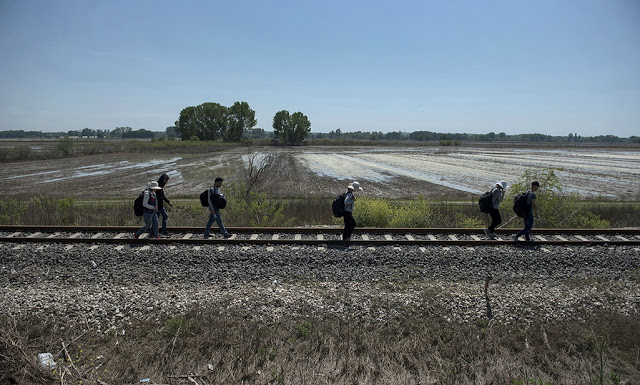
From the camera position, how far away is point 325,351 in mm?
5543

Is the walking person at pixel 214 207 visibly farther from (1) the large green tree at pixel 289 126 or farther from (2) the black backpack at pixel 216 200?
(1) the large green tree at pixel 289 126

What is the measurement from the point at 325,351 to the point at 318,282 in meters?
2.16

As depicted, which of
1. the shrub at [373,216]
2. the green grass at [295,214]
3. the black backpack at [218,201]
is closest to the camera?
the black backpack at [218,201]

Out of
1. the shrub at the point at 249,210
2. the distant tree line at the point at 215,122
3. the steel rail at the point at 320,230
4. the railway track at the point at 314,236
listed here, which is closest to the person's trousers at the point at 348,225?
Answer: the railway track at the point at 314,236

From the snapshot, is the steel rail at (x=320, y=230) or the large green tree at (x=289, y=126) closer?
the steel rail at (x=320, y=230)

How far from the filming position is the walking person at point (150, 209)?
10305mm

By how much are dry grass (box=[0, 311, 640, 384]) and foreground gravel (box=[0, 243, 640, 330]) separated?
14.5 inches

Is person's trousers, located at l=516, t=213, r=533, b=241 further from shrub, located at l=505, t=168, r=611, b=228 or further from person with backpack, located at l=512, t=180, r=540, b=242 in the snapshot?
shrub, located at l=505, t=168, r=611, b=228

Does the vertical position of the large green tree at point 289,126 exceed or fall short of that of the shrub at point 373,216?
it exceeds it

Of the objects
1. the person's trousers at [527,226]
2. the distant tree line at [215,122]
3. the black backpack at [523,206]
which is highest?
the distant tree line at [215,122]

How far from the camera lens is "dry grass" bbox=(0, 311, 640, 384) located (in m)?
5.07

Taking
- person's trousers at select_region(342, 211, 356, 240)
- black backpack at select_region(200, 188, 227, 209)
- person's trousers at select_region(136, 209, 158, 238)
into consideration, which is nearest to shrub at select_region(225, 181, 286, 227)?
black backpack at select_region(200, 188, 227, 209)

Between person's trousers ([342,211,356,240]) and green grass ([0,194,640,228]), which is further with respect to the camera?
green grass ([0,194,640,228])

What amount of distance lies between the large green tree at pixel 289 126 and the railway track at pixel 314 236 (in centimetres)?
10958
